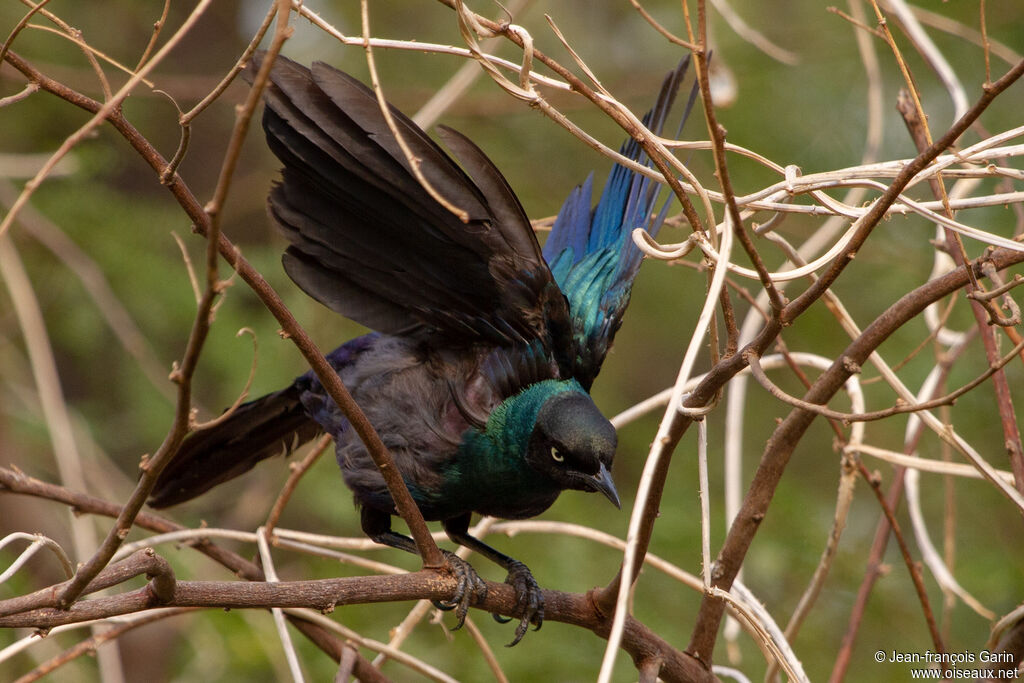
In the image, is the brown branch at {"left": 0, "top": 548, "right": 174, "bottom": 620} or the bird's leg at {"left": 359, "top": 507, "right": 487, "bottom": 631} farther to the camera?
the bird's leg at {"left": 359, "top": 507, "right": 487, "bottom": 631}

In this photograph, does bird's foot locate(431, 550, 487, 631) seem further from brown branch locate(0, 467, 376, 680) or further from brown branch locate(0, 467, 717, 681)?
brown branch locate(0, 467, 376, 680)

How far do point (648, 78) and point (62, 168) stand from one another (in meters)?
3.21

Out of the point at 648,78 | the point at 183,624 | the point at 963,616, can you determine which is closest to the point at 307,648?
the point at 183,624

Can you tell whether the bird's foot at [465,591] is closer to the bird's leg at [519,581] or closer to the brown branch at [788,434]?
the bird's leg at [519,581]

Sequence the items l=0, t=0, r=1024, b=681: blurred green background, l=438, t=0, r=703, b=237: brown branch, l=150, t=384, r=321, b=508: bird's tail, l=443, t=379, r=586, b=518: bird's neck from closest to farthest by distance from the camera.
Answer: l=438, t=0, r=703, b=237: brown branch, l=443, t=379, r=586, b=518: bird's neck, l=150, t=384, r=321, b=508: bird's tail, l=0, t=0, r=1024, b=681: blurred green background

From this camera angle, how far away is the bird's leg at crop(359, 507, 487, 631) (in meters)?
2.56

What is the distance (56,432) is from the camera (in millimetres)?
3564

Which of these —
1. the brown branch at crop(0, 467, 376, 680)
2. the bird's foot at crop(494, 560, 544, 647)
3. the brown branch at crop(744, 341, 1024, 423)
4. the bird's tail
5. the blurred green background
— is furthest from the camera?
the blurred green background

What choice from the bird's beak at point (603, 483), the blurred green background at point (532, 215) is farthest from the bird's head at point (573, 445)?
the blurred green background at point (532, 215)

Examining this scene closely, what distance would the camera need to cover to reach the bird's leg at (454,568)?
8.41 ft

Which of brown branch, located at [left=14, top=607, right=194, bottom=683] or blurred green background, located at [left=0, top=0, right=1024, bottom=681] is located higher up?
blurred green background, located at [left=0, top=0, right=1024, bottom=681]

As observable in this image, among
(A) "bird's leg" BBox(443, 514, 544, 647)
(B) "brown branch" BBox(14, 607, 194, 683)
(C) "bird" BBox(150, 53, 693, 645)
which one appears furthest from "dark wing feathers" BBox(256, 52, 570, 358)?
(B) "brown branch" BBox(14, 607, 194, 683)

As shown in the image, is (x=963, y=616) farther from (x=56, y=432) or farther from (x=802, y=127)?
(x=56, y=432)

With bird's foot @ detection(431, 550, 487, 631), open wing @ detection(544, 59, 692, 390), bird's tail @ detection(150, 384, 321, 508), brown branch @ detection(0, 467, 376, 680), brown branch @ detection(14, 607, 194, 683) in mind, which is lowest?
brown branch @ detection(14, 607, 194, 683)
